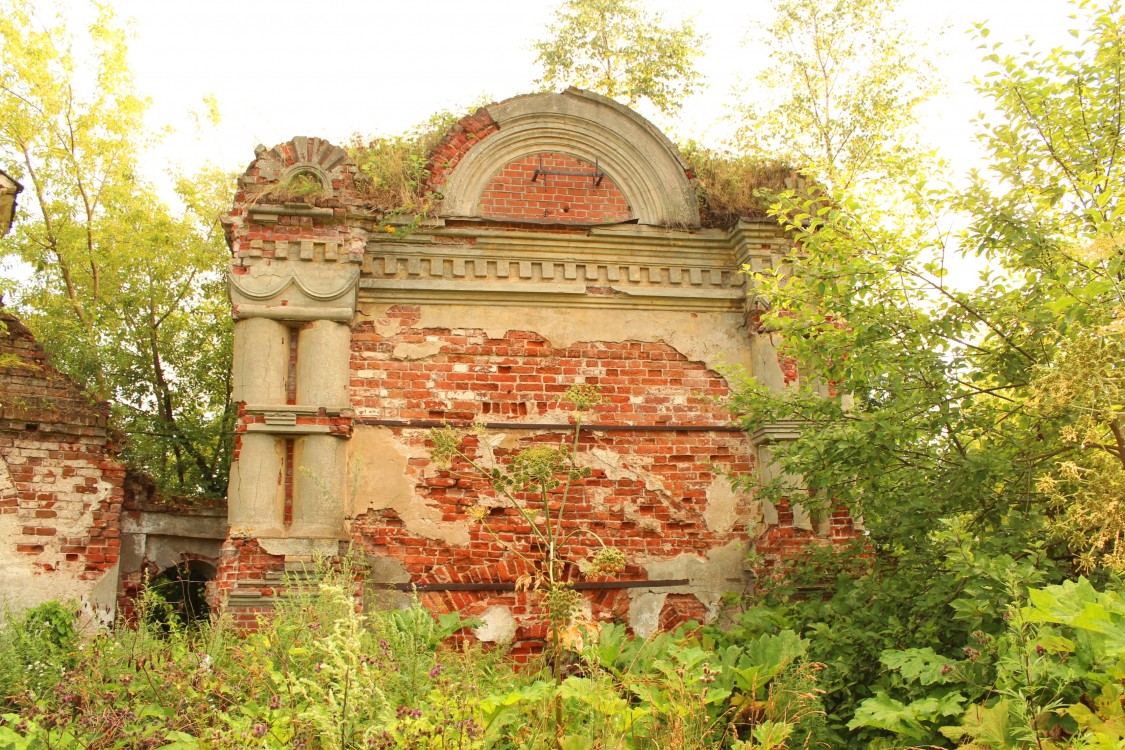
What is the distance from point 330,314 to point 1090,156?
5.42 m

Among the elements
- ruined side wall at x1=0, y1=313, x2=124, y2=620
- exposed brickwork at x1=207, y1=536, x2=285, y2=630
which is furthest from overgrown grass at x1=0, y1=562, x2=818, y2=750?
ruined side wall at x1=0, y1=313, x2=124, y2=620

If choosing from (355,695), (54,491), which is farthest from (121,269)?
(355,695)

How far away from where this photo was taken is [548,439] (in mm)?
7707

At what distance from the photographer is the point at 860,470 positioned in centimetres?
589

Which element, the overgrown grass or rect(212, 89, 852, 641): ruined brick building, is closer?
the overgrown grass

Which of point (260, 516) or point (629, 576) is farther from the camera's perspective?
point (629, 576)

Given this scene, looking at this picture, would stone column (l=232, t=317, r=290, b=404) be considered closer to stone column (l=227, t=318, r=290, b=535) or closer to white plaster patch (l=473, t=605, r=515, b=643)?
stone column (l=227, t=318, r=290, b=535)

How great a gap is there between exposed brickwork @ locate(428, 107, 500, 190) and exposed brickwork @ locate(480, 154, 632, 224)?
13.9 inches

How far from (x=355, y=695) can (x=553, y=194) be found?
570 centimetres

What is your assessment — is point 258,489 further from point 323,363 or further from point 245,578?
point 323,363

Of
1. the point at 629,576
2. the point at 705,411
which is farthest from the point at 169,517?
the point at 705,411

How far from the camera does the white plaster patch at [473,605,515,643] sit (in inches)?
280

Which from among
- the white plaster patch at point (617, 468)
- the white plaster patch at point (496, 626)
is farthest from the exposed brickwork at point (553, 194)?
the white plaster patch at point (496, 626)

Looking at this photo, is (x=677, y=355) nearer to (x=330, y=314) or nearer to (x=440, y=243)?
(x=440, y=243)
